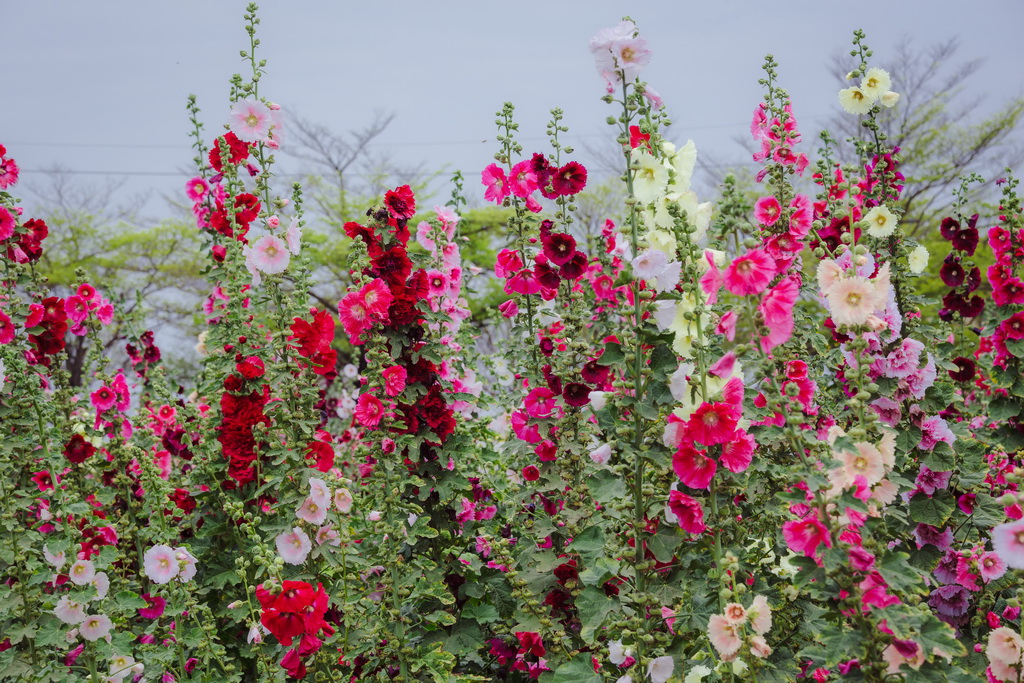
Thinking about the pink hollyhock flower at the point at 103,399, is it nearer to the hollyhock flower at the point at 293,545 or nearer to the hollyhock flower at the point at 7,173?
the hollyhock flower at the point at 7,173

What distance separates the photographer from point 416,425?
2926mm

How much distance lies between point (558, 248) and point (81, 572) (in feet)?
6.72

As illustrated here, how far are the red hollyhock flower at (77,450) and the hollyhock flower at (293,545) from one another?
4.43 ft

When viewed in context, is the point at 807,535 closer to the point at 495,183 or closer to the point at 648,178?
the point at 648,178

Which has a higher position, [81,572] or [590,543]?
[590,543]

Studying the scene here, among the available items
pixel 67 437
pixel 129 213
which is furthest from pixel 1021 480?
pixel 129 213

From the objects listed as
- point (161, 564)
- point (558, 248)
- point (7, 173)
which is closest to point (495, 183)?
point (558, 248)

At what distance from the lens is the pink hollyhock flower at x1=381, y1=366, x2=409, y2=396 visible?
2.81 metres

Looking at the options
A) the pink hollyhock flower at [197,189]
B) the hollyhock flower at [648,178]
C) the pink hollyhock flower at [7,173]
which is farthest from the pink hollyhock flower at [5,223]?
the hollyhock flower at [648,178]

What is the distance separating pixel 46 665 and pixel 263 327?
1.58m

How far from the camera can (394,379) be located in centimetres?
281

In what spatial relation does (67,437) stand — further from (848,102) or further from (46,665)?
(848,102)

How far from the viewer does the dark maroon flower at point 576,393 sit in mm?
2543

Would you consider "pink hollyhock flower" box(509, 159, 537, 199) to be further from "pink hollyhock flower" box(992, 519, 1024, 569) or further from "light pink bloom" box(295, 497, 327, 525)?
"pink hollyhock flower" box(992, 519, 1024, 569)
